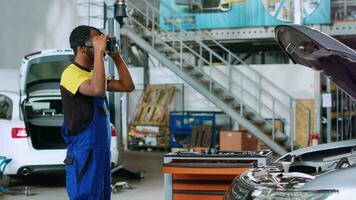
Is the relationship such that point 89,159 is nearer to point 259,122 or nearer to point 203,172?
point 203,172

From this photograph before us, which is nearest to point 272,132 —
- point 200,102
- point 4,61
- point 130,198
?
point 200,102

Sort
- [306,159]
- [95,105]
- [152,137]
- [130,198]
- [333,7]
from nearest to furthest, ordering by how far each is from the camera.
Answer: [95,105]
[306,159]
[130,198]
[333,7]
[152,137]

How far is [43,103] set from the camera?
7.68 m

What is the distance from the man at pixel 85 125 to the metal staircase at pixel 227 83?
7.96 meters

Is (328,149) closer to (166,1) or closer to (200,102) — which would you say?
(200,102)

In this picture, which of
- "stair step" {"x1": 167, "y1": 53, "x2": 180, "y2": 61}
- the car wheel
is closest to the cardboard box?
"stair step" {"x1": 167, "y1": 53, "x2": 180, "y2": 61}

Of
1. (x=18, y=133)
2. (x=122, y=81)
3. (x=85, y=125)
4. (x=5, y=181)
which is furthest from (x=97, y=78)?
(x=5, y=181)

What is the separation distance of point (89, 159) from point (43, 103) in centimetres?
483

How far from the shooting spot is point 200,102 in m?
13.5

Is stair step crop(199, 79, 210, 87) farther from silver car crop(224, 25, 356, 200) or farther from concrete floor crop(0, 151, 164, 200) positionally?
silver car crop(224, 25, 356, 200)

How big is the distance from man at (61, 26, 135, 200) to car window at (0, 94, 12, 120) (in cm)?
450

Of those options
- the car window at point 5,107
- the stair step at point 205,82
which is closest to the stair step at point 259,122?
the stair step at point 205,82

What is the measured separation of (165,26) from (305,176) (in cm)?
1090

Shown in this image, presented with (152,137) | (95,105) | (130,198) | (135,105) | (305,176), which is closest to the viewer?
(305,176)
